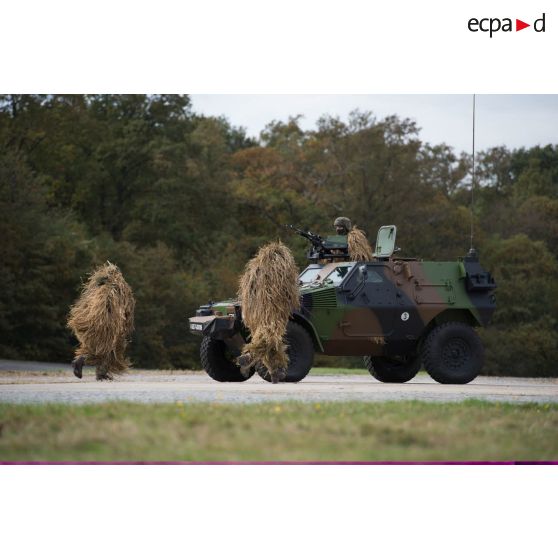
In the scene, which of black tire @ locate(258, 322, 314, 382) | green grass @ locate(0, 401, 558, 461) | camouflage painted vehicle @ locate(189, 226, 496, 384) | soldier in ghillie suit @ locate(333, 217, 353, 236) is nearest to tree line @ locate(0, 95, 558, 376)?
soldier in ghillie suit @ locate(333, 217, 353, 236)

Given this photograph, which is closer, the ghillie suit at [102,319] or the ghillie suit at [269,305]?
the ghillie suit at [269,305]

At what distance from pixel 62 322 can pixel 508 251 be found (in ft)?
44.0

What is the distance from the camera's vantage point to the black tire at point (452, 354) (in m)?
19.6

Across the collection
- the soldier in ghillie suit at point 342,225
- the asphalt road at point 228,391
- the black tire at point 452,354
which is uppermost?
the soldier in ghillie suit at point 342,225

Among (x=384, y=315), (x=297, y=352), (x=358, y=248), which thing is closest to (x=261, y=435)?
(x=297, y=352)

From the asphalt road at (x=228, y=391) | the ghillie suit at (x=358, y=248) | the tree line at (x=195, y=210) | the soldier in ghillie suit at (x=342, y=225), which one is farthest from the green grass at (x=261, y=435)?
the tree line at (x=195, y=210)

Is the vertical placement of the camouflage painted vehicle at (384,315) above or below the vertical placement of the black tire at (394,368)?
above

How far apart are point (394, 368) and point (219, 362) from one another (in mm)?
3117

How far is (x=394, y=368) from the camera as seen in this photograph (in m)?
21.2

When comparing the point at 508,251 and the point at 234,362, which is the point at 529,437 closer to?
the point at 234,362

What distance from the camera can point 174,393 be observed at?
1606 cm

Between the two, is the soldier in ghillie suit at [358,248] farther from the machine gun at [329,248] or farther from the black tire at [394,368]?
the black tire at [394,368]

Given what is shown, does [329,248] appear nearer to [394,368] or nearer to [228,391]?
[394,368]

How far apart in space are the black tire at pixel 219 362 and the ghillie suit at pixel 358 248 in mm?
2462
